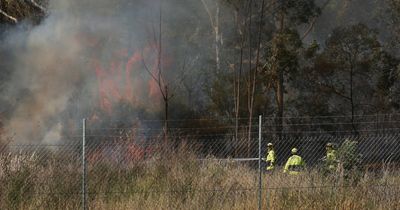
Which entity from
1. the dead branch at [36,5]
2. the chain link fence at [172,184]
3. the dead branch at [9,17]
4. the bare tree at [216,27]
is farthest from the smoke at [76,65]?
the chain link fence at [172,184]

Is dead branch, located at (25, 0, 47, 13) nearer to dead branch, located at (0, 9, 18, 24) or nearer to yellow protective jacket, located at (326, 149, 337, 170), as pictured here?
dead branch, located at (0, 9, 18, 24)

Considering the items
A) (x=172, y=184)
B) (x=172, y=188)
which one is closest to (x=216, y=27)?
(x=172, y=184)

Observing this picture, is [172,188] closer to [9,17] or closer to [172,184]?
[172,184]

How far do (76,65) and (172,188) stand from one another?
15450 mm

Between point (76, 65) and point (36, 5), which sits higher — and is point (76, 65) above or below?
below

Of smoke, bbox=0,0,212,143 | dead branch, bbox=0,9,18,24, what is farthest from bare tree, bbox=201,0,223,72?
dead branch, bbox=0,9,18,24

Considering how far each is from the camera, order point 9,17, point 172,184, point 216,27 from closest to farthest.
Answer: point 172,184 → point 9,17 → point 216,27

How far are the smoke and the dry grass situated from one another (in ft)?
32.5

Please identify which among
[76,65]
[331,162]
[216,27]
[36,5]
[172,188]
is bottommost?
[172,188]

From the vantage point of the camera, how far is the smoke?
71.9ft

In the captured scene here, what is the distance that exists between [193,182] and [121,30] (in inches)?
753

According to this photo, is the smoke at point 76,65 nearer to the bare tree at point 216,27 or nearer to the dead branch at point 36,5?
the dead branch at point 36,5

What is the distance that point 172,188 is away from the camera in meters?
9.84

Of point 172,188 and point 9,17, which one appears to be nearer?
point 172,188
